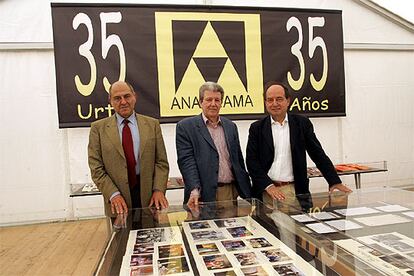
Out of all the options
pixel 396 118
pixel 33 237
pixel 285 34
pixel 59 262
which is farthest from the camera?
pixel 396 118

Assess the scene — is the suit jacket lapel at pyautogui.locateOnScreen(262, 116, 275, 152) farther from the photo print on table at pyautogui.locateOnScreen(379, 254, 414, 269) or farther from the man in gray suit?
the photo print on table at pyautogui.locateOnScreen(379, 254, 414, 269)

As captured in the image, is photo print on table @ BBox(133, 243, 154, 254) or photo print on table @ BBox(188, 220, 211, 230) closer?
photo print on table @ BBox(133, 243, 154, 254)

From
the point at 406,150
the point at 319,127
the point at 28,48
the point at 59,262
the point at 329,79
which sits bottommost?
the point at 59,262

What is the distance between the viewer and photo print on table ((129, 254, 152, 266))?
41.1 inches

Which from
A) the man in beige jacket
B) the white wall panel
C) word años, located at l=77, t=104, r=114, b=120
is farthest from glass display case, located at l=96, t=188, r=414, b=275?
the white wall panel

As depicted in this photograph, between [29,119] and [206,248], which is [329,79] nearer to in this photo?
[29,119]

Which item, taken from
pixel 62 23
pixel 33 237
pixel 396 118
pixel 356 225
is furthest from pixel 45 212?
pixel 396 118

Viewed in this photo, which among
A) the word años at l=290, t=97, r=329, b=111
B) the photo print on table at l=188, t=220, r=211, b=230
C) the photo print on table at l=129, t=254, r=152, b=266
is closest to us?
the photo print on table at l=129, t=254, r=152, b=266

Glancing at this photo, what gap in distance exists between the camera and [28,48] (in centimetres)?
380

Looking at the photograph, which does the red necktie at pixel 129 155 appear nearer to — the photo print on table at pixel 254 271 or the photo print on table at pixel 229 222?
the photo print on table at pixel 229 222

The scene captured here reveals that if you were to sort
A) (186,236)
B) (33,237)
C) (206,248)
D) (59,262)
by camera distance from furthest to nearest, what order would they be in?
(33,237) → (59,262) → (186,236) → (206,248)

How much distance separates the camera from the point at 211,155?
6.45ft

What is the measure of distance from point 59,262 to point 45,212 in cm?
135

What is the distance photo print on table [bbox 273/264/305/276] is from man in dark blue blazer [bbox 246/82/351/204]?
93 centimetres
